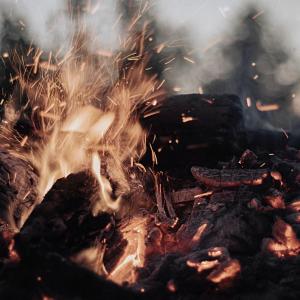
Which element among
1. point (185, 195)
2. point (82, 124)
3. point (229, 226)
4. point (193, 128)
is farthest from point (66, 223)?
point (193, 128)

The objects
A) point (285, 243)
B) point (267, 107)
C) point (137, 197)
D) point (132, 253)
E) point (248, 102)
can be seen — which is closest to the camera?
point (285, 243)

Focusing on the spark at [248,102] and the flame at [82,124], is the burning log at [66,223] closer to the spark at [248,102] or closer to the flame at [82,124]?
the flame at [82,124]

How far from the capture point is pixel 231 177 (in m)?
6.01

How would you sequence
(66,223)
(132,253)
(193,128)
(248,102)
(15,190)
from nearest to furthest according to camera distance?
(66,223) < (132,253) < (15,190) < (193,128) < (248,102)

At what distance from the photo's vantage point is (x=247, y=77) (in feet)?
53.7

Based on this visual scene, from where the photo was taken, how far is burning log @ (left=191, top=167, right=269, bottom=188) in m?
5.91

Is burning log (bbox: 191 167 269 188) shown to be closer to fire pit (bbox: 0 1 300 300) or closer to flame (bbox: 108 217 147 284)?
fire pit (bbox: 0 1 300 300)

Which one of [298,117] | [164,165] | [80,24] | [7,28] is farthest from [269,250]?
[7,28]

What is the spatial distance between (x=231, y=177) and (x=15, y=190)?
3.84 metres

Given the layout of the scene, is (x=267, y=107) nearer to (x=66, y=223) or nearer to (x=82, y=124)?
(x=82, y=124)

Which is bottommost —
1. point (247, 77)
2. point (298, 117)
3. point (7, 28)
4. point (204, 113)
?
point (298, 117)

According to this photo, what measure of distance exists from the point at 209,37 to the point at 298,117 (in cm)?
587

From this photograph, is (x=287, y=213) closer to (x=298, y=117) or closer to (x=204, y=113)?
(x=204, y=113)

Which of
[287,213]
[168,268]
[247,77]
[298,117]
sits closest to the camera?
[168,268]
